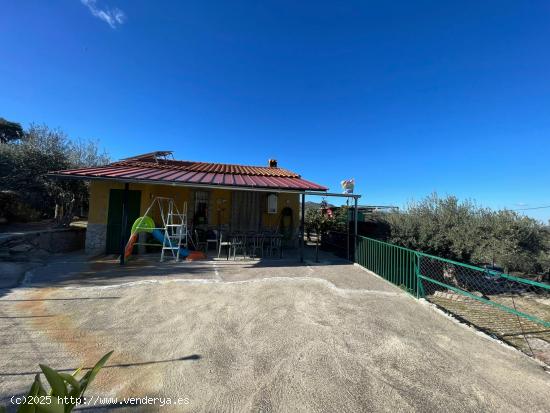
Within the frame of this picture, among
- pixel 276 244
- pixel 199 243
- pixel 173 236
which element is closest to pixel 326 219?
pixel 276 244

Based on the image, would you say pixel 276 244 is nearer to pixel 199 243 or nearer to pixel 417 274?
pixel 199 243

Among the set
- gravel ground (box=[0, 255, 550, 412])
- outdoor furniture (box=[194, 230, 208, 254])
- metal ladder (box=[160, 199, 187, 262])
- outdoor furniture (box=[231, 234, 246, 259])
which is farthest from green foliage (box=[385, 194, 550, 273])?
metal ladder (box=[160, 199, 187, 262])

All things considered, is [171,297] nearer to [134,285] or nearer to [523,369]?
[134,285]

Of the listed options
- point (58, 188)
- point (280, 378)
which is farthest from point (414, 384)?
point (58, 188)

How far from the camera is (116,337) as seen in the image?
11.9 feet

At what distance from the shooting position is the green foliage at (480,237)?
389 inches

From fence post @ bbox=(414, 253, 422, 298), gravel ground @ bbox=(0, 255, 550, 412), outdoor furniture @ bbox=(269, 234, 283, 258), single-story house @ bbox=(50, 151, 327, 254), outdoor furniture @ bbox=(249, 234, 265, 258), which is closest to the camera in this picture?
gravel ground @ bbox=(0, 255, 550, 412)

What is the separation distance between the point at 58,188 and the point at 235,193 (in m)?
8.01

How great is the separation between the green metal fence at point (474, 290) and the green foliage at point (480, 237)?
865 millimetres

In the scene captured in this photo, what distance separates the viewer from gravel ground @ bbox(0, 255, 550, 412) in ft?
8.71

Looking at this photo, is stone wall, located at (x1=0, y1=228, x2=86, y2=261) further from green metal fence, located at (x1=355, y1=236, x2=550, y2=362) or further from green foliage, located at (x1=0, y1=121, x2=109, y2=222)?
green metal fence, located at (x1=355, y1=236, x2=550, y2=362)

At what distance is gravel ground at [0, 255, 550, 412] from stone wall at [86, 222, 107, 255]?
3600 millimetres

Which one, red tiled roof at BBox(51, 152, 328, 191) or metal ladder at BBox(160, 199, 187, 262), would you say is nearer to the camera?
red tiled roof at BBox(51, 152, 328, 191)

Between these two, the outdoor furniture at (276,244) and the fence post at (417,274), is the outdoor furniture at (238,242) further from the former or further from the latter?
the fence post at (417,274)
